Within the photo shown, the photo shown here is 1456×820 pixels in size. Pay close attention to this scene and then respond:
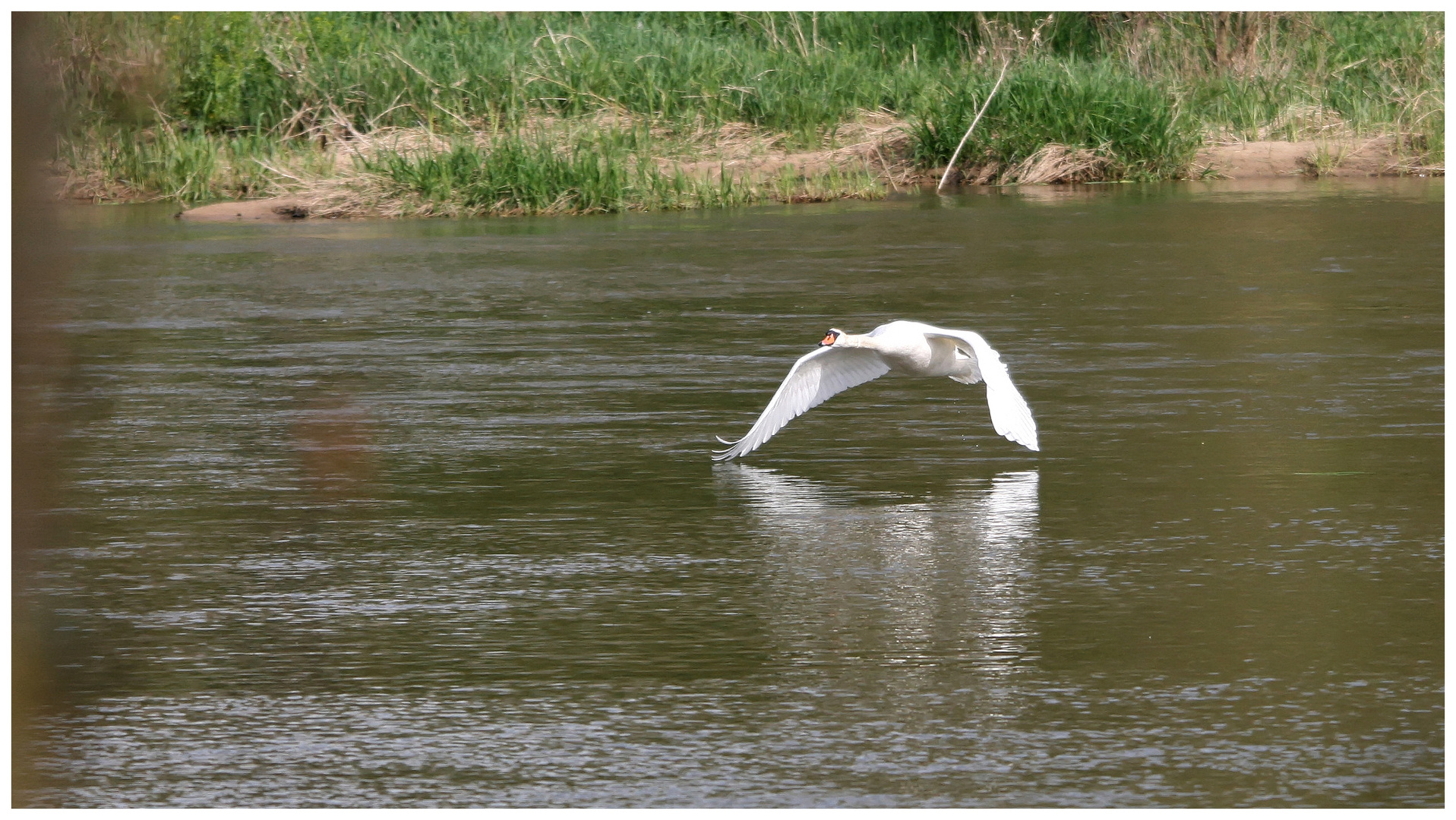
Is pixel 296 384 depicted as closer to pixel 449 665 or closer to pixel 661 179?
pixel 449 665

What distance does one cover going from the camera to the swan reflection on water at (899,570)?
4898 mm

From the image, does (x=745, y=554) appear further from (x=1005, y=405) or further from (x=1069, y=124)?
(x=1069, y=124)

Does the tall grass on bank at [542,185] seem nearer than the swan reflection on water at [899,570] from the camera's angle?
No

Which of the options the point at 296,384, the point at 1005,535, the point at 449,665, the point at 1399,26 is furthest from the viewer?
the point at 1399,26

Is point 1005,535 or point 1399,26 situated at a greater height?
point 1399,26

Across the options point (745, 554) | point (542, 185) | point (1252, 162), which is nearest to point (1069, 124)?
point (1252, 162)

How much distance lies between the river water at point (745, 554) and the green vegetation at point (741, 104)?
23.2ft

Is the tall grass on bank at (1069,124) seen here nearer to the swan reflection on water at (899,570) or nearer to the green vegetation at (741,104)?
the green vegetation at (741,104)

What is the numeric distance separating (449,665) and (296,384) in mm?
5352

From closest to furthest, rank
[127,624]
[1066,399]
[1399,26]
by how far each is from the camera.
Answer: [127,624] < [1066,399] < [1399,26]

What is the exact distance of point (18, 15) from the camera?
3.59 ft

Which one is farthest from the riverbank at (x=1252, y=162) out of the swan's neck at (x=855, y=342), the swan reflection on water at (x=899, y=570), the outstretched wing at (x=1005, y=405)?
the swan reflection on water at (x=899, y=570)

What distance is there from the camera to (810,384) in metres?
7.91

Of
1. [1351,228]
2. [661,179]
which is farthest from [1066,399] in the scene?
[661,179]
